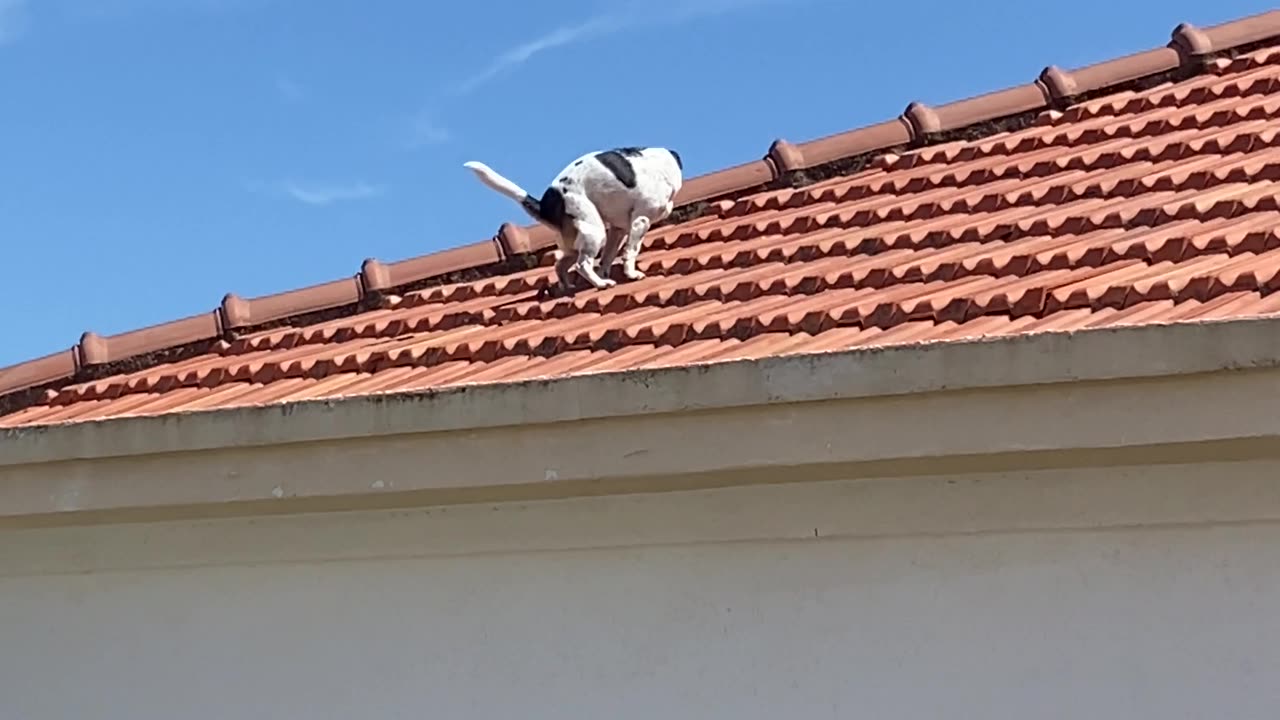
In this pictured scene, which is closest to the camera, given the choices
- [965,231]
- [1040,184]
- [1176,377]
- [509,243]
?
[1176,377]

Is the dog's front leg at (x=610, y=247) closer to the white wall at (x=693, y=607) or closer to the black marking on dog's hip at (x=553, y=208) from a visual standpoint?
the black marking on dog's hip at (x=553, y=208)

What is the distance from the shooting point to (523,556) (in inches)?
150

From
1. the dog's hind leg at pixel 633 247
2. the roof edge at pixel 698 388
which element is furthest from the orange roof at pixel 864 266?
the roof edge at pixel 698 388

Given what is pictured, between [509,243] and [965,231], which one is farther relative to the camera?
[509,243]

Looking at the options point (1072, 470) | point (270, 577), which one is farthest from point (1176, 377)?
point (270, 577)

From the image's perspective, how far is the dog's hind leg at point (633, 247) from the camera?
5.18 meters

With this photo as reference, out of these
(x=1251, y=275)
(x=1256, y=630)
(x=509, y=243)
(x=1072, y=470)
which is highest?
(x=509, y=243)

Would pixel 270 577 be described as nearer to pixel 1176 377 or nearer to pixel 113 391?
pixel 113 391

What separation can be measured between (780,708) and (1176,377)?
1.02 meters

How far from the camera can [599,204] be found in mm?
5148

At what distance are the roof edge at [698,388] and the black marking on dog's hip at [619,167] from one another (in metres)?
1.59

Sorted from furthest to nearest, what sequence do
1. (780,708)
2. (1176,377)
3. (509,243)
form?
(509,243), (780,708), (1176,377)

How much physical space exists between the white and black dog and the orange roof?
4.9 inches

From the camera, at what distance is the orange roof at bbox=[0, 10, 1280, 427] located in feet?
12.2
